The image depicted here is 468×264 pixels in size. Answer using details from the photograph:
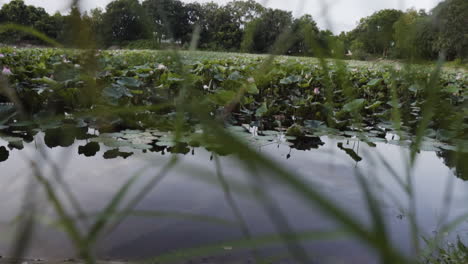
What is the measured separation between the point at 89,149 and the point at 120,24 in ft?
3.19

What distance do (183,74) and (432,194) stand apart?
97 centimetres

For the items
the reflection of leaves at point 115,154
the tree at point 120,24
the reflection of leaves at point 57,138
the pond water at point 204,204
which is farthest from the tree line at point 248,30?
the reflection of leaves at point 57,138

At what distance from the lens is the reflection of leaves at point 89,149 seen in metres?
1.14

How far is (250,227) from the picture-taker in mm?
713

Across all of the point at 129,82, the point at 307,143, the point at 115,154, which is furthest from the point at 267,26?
the point at 129,82

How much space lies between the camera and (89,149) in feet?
3.87

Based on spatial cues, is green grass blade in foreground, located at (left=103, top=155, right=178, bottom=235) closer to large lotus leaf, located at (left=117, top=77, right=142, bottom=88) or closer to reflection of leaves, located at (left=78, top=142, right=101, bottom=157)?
reflection of leaves, located at (left=78, top=142, right=101, bottom=157)

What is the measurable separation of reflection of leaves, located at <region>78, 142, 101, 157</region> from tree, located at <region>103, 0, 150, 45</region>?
91 cm

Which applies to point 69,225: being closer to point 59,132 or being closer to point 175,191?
point 175,191

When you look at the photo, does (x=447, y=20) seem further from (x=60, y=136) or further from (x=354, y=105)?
(x=60, y=136)

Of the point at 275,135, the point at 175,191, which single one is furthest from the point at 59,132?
the point at 275,135

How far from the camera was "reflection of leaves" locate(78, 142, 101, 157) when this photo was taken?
1.14m

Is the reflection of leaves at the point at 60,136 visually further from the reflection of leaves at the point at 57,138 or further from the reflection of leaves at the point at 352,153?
the reflection of leaves at the point at 352,153

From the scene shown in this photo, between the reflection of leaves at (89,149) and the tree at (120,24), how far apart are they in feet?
2.98
